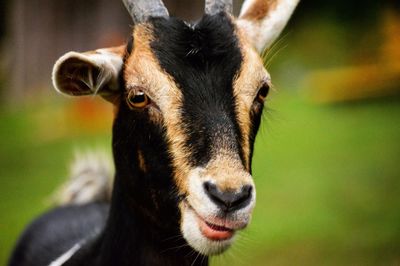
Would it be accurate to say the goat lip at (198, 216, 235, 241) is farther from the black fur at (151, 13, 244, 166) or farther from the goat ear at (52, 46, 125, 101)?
the goat ear at (52, 46, 125, 101)

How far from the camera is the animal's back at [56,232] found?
Result: 6.56m

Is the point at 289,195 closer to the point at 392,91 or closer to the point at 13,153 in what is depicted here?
the point at 392,91

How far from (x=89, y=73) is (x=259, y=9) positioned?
4.37 ft

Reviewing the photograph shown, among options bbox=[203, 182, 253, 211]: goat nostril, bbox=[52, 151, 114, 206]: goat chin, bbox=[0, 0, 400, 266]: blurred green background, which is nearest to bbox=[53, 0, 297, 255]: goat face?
bbox=[203, 182, 253, 211]: goat nostril

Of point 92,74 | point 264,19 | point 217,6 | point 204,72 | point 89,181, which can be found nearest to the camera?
point 204,72

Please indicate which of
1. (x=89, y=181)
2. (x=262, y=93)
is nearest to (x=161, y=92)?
(x=262, y=93)

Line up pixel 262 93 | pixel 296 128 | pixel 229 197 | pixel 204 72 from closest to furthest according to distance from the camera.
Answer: pixel 229 197 → pixel 204 72 → pixel 262 93 → pixel 296 128

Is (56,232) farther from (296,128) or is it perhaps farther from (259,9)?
(296,128)

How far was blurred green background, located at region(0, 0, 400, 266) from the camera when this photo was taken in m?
10.5

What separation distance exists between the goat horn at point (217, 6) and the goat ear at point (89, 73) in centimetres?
61

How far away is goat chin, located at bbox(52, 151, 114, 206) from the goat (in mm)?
2587

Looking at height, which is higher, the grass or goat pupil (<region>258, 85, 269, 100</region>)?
goat pupil (<region>258, 85, 269, 100</region>)

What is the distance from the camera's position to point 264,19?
17.4 feet

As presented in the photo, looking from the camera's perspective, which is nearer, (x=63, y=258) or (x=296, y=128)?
(x=63, y=258)
